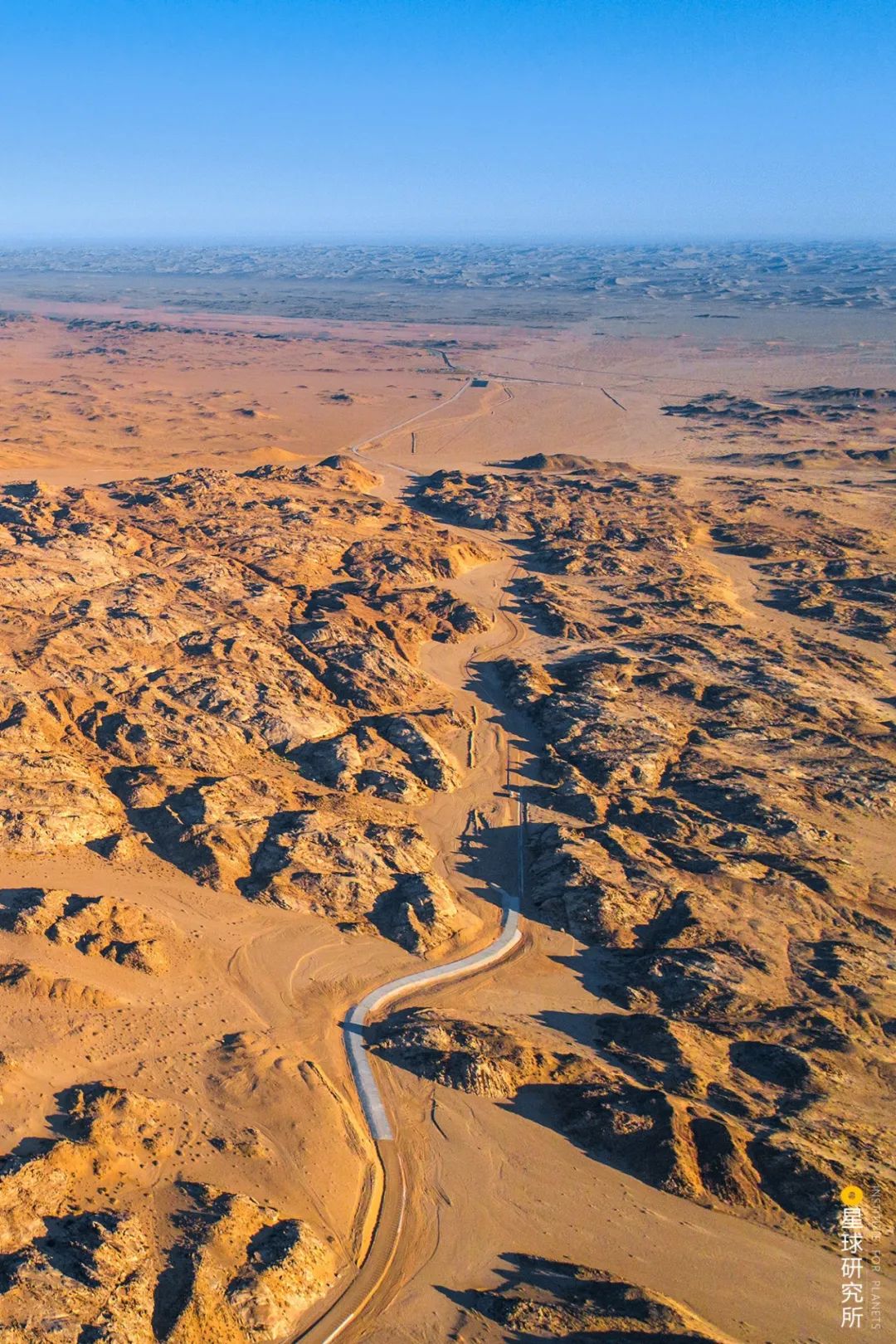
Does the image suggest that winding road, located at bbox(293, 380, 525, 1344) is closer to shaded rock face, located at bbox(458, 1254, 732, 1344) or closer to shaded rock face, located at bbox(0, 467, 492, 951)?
shaded rock face, located at bbox(458, 1254, 732, 1344)

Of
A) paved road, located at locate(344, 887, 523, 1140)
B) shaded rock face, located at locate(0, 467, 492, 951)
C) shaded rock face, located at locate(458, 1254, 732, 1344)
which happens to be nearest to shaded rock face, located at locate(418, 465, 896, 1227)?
paved road, located at locate(344, 887, 523, 1140)

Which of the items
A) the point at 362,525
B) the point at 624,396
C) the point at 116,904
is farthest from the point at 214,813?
the point at 624,396

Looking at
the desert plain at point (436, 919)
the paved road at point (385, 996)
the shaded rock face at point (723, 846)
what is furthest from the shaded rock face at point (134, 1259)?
the shaded rock face at point (723, 846)

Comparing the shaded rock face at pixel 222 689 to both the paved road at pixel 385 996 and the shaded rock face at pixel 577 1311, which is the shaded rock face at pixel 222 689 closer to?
the paved road at pixel 385 996

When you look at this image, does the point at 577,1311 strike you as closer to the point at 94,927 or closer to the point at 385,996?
the point at 385,996

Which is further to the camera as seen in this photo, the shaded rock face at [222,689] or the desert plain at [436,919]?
the shaded rock face at [222,689]

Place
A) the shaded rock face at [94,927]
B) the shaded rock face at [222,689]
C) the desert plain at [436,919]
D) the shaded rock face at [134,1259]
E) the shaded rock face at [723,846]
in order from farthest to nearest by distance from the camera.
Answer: the shaded rock face at [222,689]
the shaded rock face at [94,927]
the shaded rock face at [723,846]
the desert plain at [436,919]
the shaded rock face at [134,1259]

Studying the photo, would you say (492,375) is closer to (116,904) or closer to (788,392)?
(788,392)

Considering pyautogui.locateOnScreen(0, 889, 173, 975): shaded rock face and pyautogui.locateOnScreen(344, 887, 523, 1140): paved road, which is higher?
pyautogui.locateOnScreen(0, 889, 173, 975): shaded rock face

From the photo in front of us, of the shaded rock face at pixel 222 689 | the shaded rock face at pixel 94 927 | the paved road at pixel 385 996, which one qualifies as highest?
the shaded rock face at pixel 222 689
